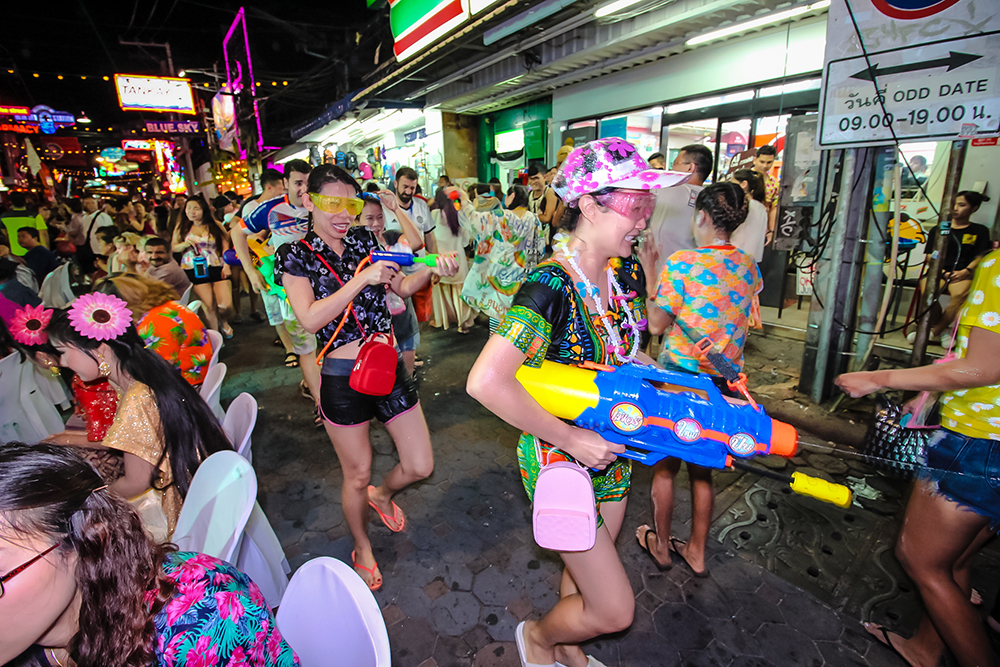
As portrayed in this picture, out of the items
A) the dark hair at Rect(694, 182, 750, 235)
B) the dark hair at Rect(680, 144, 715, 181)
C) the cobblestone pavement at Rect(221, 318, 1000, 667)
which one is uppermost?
the dark hair at Rect(680, 144, 715, 181)

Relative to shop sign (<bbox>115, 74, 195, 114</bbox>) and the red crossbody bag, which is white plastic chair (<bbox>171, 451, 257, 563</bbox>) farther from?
shop sign (<bbox>115, 74, 195, 114</bbox>)

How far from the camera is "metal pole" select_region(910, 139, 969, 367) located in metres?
3.20

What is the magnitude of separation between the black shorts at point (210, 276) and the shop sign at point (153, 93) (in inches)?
571

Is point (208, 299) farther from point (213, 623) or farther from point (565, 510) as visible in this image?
point (565, 510)

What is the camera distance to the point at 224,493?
1705 millimetres

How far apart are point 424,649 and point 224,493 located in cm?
122

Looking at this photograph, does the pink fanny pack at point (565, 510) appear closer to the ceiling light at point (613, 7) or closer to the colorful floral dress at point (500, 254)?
the colorful floral dress at point (500, 254)

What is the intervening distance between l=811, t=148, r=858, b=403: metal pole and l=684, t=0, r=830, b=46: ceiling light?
9.69 feet

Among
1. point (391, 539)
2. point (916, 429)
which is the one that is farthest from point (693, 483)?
point (391, 539)

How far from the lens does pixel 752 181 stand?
484cm

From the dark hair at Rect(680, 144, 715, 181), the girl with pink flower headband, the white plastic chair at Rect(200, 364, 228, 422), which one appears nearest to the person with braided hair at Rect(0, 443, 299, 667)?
the girl with pink flower headband

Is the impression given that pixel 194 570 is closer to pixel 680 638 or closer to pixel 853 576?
pixel 680 638

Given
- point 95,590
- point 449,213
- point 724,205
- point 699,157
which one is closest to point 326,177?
point 95,590

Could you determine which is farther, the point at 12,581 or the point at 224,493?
the point at 224,493
